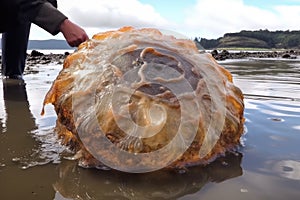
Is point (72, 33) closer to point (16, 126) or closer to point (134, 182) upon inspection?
point (16, 126)

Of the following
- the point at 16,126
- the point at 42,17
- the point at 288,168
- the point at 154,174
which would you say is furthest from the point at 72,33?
the point at 288,168

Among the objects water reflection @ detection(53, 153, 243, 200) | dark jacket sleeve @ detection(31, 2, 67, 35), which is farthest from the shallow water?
dark jacket sleeve @ detection(31, 2, 67, 35)

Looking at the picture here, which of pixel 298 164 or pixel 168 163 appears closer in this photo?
pixel 168 163

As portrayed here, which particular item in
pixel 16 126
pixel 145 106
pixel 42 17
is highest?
pixel 42 17

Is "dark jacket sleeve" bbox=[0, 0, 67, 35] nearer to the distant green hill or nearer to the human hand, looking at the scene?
the human hand

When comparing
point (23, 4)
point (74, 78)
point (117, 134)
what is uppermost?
point (23, 4)

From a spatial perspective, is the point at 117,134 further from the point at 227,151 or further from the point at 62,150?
the point at 227,151

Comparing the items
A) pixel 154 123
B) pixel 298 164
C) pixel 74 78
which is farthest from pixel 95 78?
pixel 298 164
